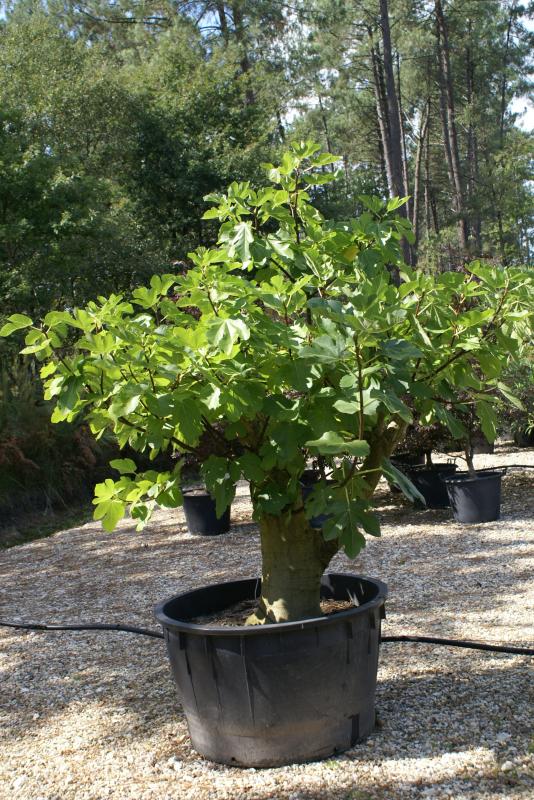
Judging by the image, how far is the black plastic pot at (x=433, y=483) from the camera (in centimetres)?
590

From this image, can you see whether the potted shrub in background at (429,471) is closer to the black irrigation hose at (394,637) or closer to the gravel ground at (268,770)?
the gravel ground at (268,770)

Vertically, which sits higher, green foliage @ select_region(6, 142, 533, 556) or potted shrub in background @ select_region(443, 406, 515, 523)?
green foliage @ select_region(6, 142, 533, 556)

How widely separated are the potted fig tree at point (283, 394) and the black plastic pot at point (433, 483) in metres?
3.71

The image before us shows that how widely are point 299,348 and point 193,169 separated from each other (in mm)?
13620

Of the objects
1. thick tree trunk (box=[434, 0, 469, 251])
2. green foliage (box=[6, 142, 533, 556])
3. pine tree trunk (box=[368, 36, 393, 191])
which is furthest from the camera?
thick tree trunk (box=[434, 0, 469, 251])

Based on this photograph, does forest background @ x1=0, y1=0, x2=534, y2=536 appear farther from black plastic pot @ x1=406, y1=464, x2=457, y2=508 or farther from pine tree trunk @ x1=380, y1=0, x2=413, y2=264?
black plastic pot @ x1=406, y1=464, x2=457, y2=508

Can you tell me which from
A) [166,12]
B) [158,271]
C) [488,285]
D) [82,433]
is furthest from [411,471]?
[166,12]

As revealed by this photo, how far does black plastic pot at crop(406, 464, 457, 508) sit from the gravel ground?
668 mm

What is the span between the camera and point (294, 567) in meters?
2.26

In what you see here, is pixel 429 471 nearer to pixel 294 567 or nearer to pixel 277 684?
pixel 294 567

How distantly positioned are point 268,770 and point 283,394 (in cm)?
103

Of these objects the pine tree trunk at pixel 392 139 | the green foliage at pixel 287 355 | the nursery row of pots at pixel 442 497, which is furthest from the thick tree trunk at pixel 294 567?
the pine tree trunk at pixel 392 139

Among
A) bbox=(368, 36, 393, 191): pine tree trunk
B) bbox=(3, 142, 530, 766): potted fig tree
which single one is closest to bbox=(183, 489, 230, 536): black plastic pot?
bbox=(3, 142, 530, 766): potted fig tree

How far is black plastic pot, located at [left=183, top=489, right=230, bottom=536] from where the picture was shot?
5.72 metres
